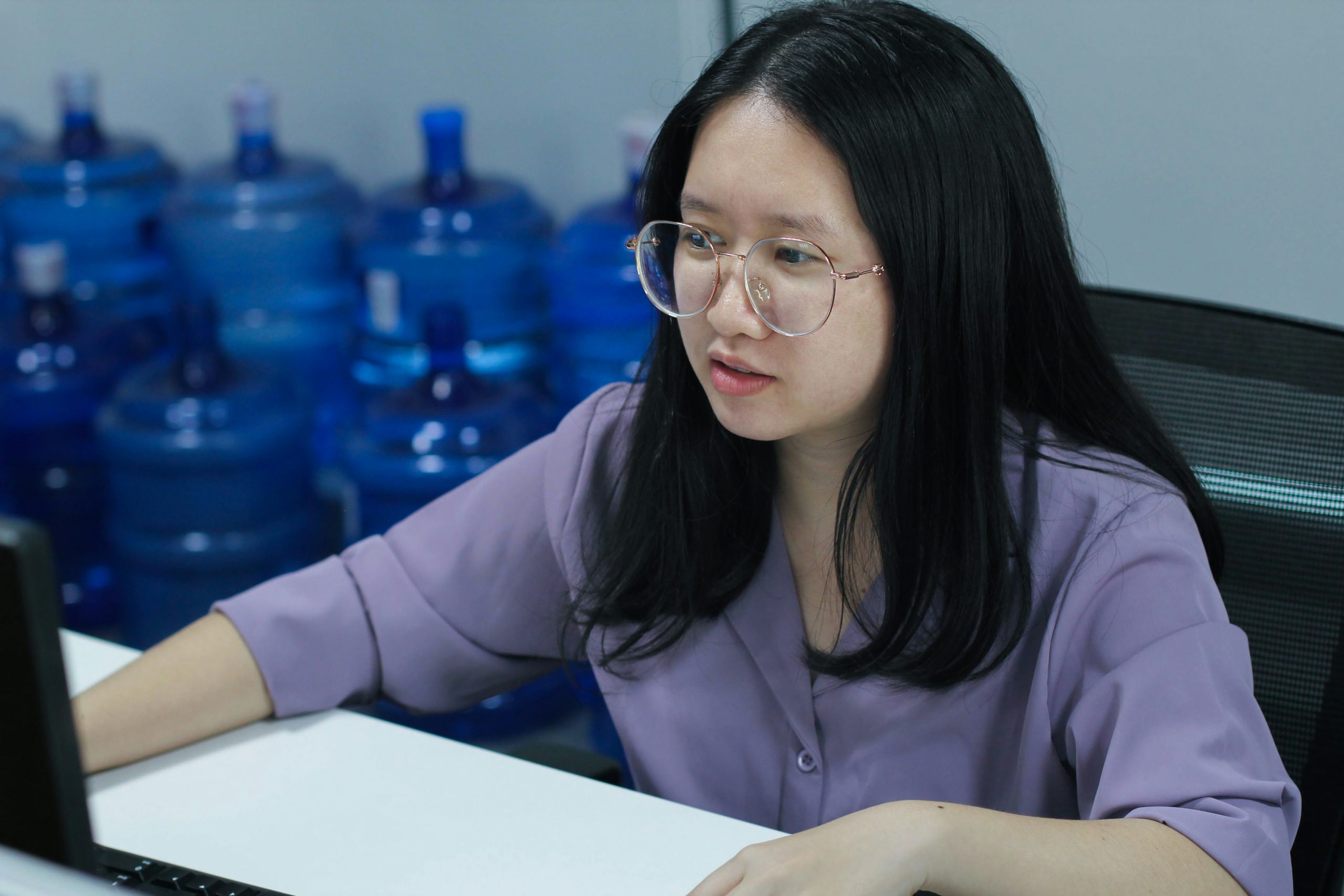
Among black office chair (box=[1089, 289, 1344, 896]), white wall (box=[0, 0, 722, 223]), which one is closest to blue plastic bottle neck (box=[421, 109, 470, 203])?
white wall (box=[0, 0, 722, 223])

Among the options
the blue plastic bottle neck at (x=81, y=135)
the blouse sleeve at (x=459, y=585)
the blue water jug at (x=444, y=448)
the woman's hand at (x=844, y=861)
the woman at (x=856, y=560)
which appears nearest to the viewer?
the woman's hand at (x=844, y=861)

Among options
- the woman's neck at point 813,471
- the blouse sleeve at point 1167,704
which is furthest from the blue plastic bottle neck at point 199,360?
the blouse sleeve at point 1167,704

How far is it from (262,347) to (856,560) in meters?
1.74

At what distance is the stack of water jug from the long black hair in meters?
0.94

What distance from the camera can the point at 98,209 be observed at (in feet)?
8.52

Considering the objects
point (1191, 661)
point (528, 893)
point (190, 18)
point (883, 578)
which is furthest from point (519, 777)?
point (190, 18)

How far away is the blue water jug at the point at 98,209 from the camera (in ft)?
8.46

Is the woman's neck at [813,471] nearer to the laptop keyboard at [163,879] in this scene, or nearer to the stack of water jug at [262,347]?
the laptop keyboard at [163,879]

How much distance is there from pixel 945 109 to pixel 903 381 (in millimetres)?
193

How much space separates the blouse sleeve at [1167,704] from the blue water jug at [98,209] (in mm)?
2141

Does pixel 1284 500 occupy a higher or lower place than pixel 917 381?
lower

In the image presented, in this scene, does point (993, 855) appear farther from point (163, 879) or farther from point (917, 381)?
point (163, 879)

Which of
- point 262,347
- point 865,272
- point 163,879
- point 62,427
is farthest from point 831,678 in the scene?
point 62,427

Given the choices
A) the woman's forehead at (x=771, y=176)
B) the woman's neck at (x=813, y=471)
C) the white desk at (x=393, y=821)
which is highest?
the woman's forehead at (x=771, y=176)
